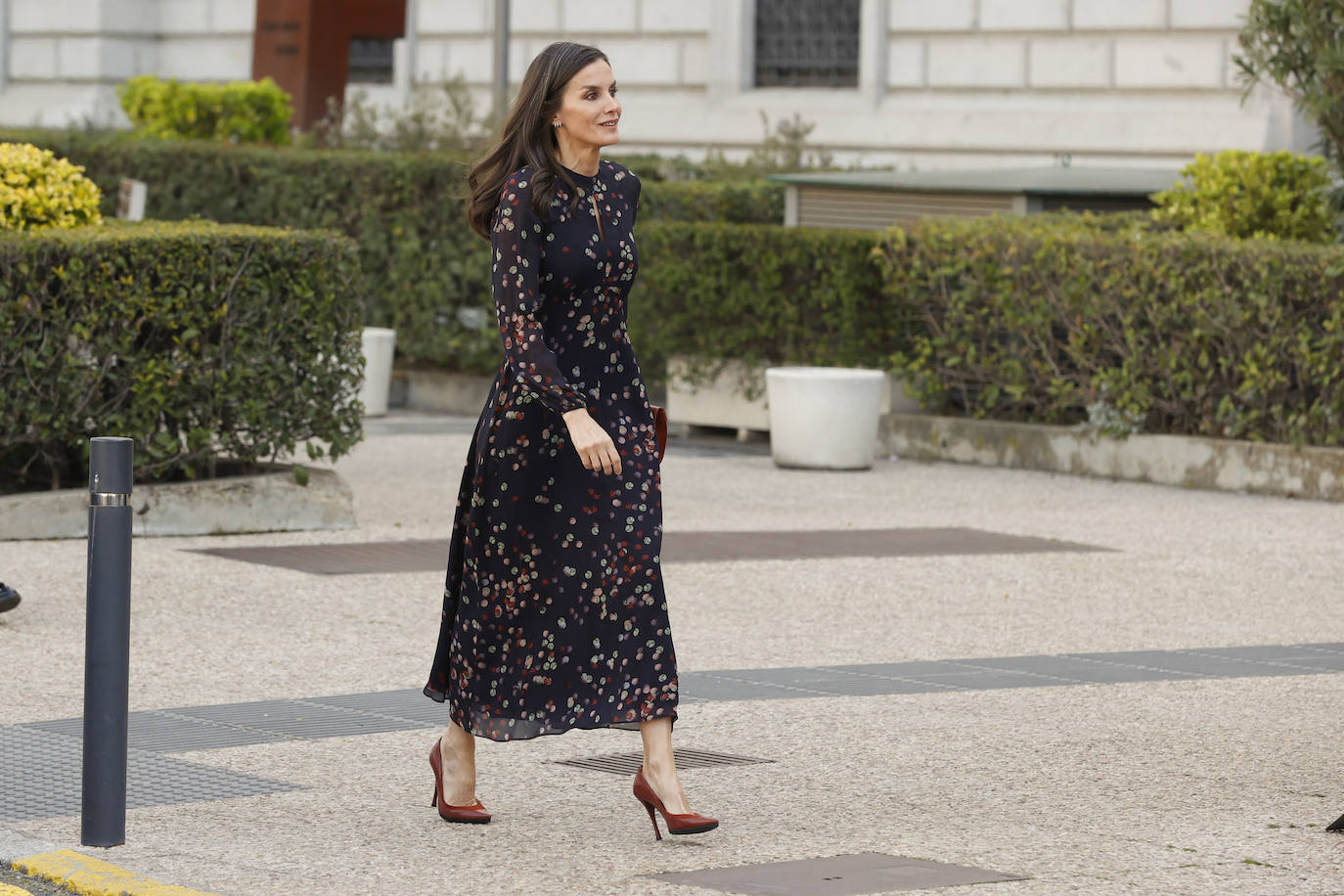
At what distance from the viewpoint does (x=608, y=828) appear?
5.68 meters

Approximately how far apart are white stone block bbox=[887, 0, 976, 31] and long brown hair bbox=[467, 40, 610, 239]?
17.8 metres

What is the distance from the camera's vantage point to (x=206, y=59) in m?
31.3

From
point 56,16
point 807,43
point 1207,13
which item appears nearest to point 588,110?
point 1207,13

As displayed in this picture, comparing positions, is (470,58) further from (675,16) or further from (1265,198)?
(1265,198)

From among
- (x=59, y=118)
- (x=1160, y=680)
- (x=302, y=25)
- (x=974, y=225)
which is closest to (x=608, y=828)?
(x=1160, y=680)

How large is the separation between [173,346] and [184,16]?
867 inches

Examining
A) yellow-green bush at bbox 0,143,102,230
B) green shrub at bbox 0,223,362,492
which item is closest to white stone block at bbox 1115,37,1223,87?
green shrub at bbox 0,223,362,492

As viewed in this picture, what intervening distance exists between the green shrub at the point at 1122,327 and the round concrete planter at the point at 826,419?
0.70 m

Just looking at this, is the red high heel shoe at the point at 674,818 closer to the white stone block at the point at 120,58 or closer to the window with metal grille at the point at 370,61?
the window with metal grille at the point at 370,61

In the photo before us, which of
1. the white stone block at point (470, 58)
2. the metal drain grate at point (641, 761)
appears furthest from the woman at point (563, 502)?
the white stone block at point (470, 58)

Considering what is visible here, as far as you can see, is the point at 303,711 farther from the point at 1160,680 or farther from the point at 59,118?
the point at 59,118

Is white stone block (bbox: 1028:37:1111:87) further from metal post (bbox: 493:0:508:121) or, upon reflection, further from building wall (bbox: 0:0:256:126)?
building wall (bbox: 0:0:256:126)

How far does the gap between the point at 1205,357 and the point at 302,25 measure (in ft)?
59.9

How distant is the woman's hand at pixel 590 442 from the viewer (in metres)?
5.38
